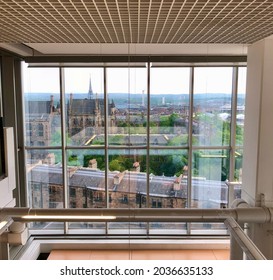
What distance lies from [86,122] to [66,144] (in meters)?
0.55

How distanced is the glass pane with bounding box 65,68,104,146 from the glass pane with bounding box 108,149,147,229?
0.48 m

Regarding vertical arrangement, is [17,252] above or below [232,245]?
below

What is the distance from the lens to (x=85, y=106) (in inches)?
223

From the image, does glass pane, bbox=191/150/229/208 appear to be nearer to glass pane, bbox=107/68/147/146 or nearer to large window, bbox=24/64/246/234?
large window, bbox=24/64/246/234

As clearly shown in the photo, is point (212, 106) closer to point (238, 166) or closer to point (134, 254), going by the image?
point (238, 166)

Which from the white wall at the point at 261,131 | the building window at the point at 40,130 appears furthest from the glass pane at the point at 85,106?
the white wall at the point at 261,131

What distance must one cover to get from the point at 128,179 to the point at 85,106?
159cm

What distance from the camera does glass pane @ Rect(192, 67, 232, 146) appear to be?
5.54 m

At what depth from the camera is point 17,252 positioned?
485 cm

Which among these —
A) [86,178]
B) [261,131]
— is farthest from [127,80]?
[261,131]

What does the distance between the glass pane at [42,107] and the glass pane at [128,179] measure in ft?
3.73

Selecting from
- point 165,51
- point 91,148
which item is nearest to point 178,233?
point 91,148

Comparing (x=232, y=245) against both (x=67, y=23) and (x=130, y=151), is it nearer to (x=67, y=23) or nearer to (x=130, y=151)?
(x=67, y=23)
